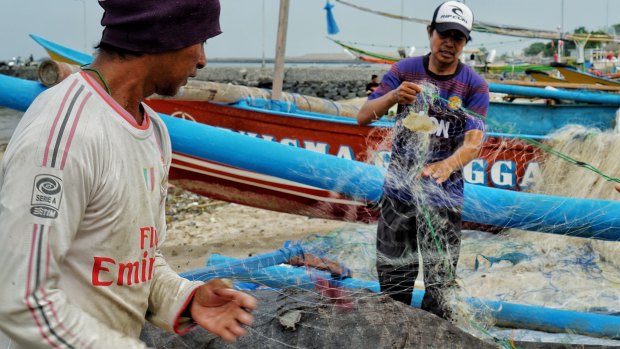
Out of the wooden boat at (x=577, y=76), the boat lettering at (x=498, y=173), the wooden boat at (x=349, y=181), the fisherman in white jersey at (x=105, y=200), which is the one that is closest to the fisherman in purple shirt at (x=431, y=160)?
the wooden boat at (x=349, y=181)

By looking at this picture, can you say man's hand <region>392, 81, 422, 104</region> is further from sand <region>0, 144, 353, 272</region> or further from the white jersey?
sand <region>0, 144, 353, 272</region>

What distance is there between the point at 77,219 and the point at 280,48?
760cm

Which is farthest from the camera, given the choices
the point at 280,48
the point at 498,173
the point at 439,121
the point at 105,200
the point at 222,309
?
the point at 280,48

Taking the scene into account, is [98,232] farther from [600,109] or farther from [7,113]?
[7,113]

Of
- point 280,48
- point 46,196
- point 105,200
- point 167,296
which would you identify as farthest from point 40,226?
point 280,48

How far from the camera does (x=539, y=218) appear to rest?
2.58 metres

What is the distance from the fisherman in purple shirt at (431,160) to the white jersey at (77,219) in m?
1.43

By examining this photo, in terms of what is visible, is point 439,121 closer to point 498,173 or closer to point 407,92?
point 407,92

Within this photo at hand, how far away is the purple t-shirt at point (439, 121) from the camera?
2969mm

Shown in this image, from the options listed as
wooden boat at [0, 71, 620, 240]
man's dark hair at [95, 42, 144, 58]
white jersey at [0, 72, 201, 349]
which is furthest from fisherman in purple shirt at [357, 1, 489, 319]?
man's dark hair at [95, 42, 144, 58]

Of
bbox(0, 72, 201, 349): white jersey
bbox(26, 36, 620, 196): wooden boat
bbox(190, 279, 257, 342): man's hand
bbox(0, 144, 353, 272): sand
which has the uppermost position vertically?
bbox(0, 72, 201, 349): white jersey

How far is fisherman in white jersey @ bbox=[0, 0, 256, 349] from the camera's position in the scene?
1254mm

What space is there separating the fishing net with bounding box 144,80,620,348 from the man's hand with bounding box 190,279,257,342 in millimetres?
471

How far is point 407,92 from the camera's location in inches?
119
